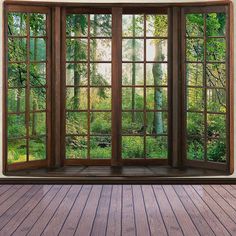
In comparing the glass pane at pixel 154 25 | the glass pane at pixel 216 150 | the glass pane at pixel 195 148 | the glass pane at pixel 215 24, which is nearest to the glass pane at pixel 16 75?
the glass pane at pixel 154 25

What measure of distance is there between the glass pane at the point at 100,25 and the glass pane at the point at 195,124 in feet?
4.87

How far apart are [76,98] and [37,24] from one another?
106 centimetres

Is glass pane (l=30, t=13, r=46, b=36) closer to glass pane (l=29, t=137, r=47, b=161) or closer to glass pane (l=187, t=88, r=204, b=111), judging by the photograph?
glass pane (l=29, t=137, r=47, b=161)

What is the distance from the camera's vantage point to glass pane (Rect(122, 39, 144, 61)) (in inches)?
305

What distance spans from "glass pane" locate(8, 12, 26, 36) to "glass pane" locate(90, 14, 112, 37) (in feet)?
2.97

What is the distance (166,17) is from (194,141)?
1.62 m

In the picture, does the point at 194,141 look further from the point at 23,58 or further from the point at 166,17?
the point at 23,58

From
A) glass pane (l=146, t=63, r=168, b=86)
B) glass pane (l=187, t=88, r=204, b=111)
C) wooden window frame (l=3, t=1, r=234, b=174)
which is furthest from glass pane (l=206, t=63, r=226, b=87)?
glass pane (l=146, t=63, r=168, b=86)

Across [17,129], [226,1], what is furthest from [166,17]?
[17,129]

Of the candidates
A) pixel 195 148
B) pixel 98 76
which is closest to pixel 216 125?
pixel 195 148

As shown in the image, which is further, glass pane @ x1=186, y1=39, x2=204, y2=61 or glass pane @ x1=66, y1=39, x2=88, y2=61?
glass pane @ x1=66, y1=39, x2=88, y2=61

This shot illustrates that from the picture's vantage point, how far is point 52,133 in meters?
7.66

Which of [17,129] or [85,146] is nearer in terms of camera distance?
[17,129]

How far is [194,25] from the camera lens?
7516 millimetres
